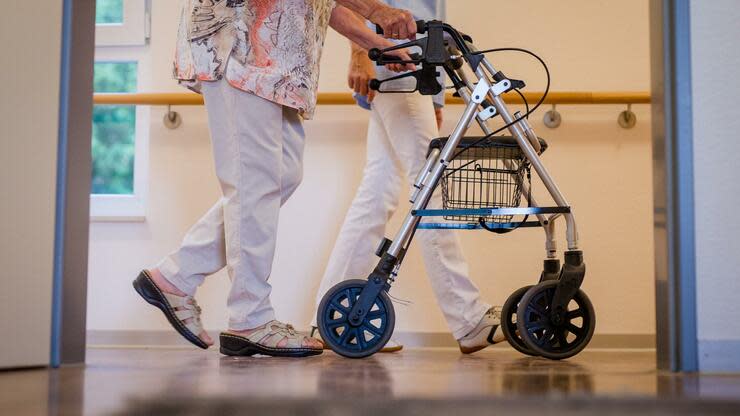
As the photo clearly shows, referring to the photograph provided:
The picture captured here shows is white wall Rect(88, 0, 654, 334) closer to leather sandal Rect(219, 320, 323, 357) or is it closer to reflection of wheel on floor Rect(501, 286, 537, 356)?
reflection of wheel on floor Rect(501, 286, 537, 356)

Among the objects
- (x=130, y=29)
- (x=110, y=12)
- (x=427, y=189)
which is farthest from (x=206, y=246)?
(x=110, y=12)

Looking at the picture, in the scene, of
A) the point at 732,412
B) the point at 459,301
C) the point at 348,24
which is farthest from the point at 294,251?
the point at 732,412

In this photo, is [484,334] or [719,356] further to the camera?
[484,334]

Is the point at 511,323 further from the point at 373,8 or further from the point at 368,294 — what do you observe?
the point at 373,8

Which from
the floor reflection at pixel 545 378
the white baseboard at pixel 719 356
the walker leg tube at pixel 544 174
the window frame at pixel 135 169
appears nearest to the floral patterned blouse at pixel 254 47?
the walker leg tube at pixel 544 174

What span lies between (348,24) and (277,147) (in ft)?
1.41

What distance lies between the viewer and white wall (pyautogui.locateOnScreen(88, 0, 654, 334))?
285cm

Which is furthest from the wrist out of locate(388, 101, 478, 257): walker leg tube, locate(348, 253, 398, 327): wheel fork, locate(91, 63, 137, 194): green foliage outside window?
locate(91, 63, 137, 194): green foliage outside window

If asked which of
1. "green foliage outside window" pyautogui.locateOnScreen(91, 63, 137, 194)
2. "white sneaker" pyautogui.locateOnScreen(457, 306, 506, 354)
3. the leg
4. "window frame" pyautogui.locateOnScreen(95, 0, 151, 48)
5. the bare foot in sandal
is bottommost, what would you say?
"white sneaker" pyautogui.locateOnScreen(457, 306, 506, 354)

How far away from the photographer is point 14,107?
162 cm

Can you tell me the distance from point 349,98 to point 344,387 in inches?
66.3

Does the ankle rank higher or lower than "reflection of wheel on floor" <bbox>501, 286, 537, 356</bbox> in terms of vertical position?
higher

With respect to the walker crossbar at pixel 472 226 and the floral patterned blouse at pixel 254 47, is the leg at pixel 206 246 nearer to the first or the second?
the floral patterned blouse at pixel 254 47

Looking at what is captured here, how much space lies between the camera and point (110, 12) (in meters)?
3.05
